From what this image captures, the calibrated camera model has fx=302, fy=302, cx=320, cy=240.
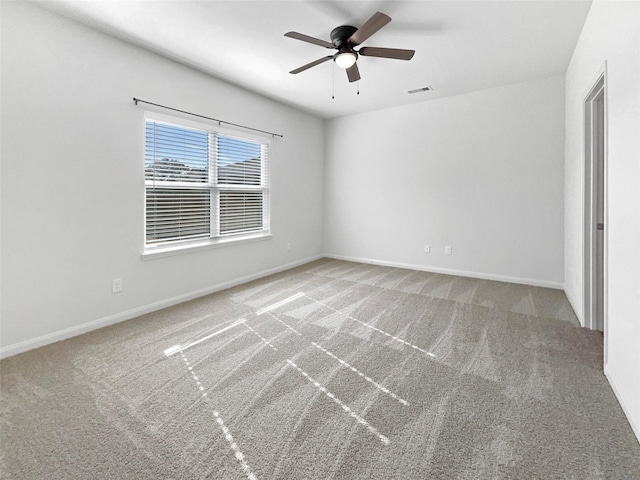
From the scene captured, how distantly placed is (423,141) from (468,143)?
67 cm

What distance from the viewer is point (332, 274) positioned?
4.79 m

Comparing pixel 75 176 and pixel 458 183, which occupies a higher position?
pixel 458 183

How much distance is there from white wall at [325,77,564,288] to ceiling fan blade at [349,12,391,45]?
92.7 inches

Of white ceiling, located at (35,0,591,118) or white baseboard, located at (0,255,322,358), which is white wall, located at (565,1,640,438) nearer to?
white ceiling, located at (35,0,591,118)

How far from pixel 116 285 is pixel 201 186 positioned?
144 cm

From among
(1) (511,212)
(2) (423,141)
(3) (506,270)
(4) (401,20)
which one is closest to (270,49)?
(4) (401,20)

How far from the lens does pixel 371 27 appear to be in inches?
90.8

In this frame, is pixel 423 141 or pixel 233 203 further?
pixel 423 141

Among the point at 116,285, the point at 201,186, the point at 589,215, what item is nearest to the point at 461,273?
the point at 589,215

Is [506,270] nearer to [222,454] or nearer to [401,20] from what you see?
[401,20]

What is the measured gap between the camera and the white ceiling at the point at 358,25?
8.01 feet

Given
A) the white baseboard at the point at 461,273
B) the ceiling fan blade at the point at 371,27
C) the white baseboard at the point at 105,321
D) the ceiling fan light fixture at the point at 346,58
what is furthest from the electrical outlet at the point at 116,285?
the white baseboard at the point at 461,273

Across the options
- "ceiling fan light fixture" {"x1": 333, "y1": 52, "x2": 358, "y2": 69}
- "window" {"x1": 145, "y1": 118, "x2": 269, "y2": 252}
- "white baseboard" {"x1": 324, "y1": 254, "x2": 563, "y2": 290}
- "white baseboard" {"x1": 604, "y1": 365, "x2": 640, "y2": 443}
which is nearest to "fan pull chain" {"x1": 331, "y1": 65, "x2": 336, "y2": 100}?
"ceiling fan light fixture" {"x1": 333, "y1": 52, "x2": 358, "y2": 69}

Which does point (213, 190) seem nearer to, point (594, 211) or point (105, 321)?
point (105, 321)
